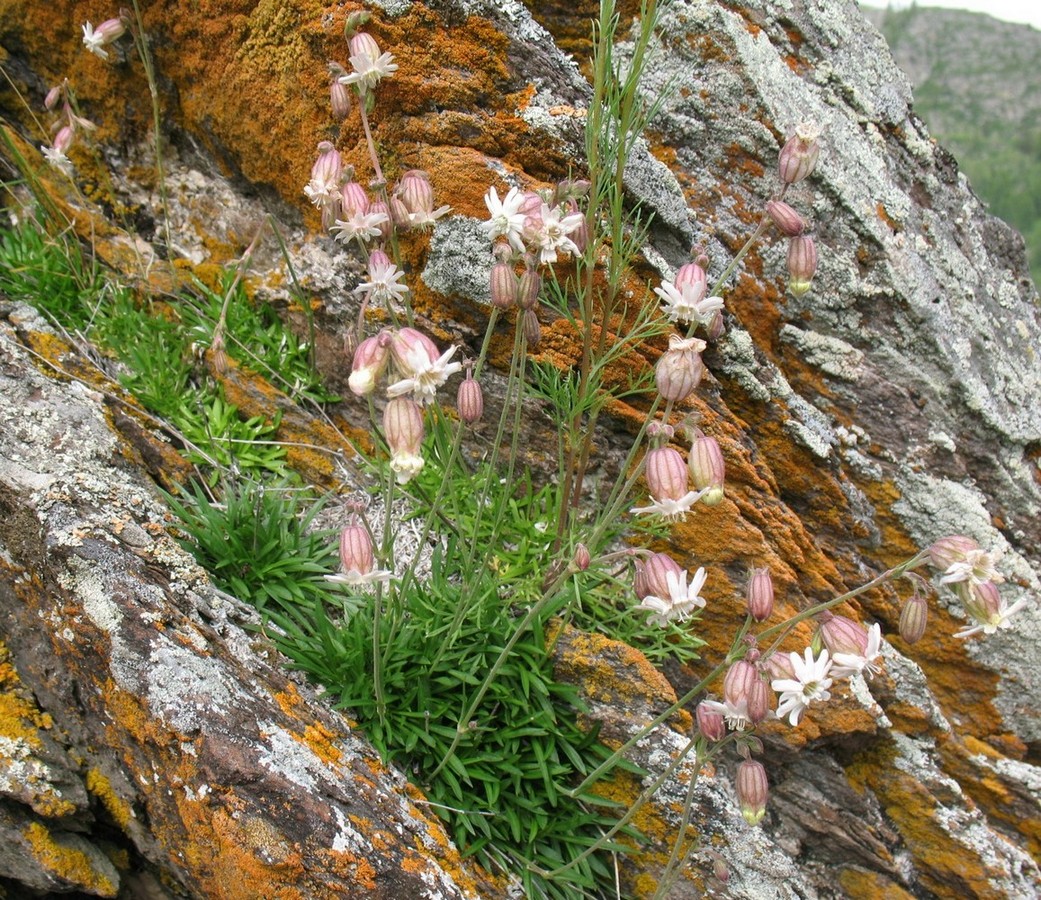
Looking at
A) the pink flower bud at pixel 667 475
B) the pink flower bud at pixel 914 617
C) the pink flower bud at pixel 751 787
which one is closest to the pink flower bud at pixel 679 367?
the pink flower bud at pixel 667 475

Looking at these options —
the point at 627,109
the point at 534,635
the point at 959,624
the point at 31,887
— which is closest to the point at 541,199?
the point at 627,109

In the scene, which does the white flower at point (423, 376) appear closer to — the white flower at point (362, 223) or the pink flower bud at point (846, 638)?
the white flower at point (362, 223)

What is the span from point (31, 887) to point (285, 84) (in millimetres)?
3333

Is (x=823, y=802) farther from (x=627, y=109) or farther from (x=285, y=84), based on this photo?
(x=285, y=84)

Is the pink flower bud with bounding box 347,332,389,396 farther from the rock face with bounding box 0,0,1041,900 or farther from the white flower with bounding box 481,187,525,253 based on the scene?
the rock face with bounding box 0,0,1041,900

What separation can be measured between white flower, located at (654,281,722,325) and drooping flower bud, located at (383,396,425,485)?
2.79ft

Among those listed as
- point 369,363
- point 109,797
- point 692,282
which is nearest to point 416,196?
point 369,363

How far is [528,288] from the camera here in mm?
2607

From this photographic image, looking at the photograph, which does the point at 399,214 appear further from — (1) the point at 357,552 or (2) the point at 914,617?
Result: (2) the point at 914,617

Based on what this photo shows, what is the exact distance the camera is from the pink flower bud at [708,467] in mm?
2525

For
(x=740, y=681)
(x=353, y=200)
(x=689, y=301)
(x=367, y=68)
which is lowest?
(x=740, y=681)

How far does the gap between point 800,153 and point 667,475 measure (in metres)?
1.12

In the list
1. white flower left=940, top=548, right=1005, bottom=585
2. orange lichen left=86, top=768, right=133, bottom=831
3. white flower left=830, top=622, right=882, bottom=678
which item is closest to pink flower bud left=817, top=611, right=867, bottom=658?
white flower left=830, top=622, right=882, bottom=678

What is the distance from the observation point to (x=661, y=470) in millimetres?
2508
